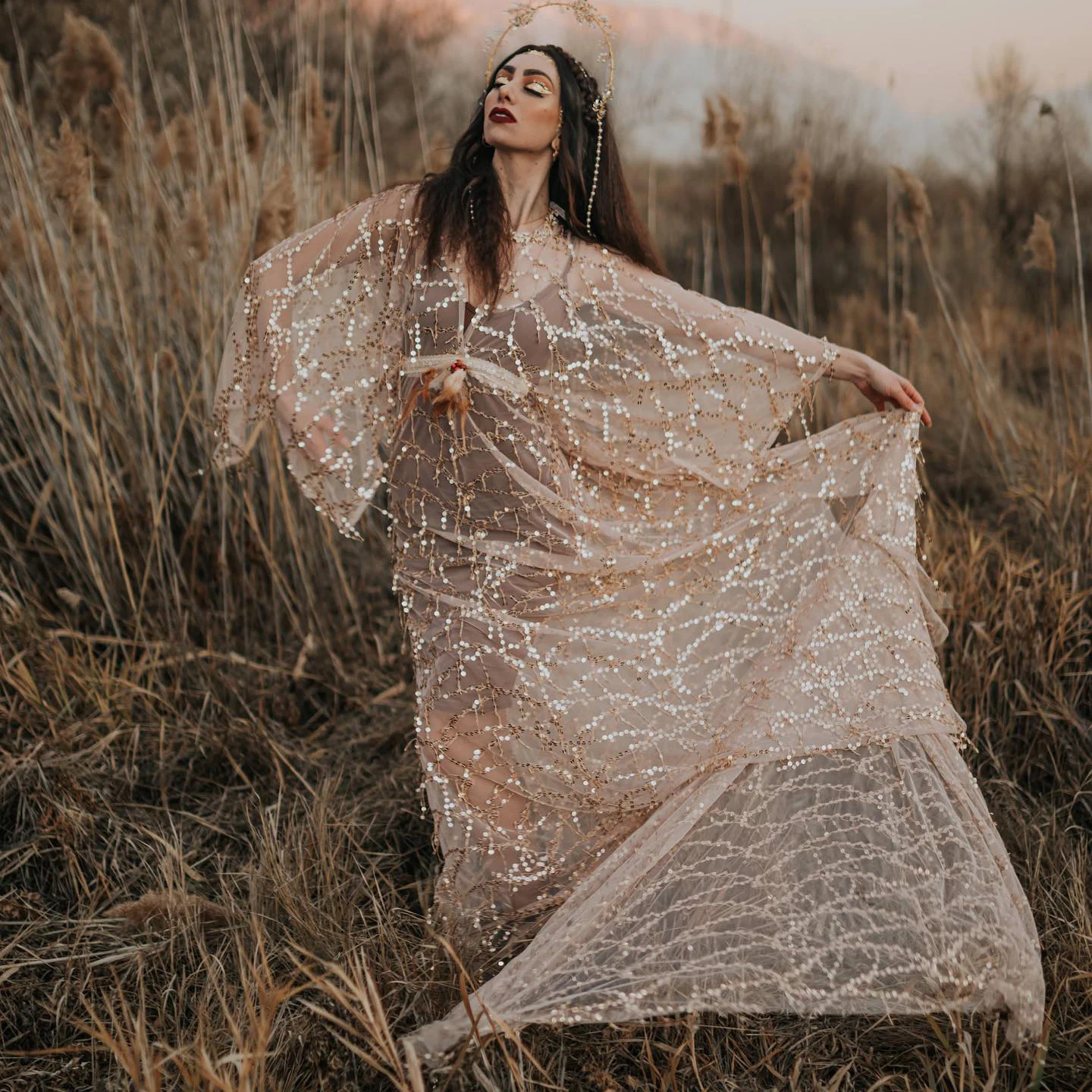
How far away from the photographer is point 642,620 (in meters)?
1.96

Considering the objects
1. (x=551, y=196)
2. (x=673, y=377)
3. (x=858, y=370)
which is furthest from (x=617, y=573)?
(x=551, y=196)

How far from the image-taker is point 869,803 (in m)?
1.75

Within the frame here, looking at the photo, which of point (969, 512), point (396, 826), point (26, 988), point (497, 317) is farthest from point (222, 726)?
point (969, 512)

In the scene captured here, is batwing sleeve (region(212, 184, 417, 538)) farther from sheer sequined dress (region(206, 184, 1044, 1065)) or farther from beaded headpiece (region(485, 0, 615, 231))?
beaded headpiece (region(485, 0, 615, 231))

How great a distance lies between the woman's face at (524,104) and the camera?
1.95 m

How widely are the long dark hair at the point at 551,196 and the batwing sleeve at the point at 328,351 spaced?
95 millimetres

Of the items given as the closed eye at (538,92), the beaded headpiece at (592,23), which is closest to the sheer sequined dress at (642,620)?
the beaded headpiece at (592,23)

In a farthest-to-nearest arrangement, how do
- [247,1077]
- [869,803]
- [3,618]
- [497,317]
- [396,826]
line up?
[3,618], [396,826], [497,317], [869,803], [247,1077]

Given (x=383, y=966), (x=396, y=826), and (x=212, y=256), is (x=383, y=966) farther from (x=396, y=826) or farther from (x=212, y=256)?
(x=212, y=256)

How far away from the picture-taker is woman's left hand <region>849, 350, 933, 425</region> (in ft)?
6.22

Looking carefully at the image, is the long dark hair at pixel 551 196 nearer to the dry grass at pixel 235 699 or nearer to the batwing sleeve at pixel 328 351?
the batwing sleeve at pixel 328 351

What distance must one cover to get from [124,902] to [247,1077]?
82cm

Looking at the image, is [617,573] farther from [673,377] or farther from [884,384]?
[884,384]

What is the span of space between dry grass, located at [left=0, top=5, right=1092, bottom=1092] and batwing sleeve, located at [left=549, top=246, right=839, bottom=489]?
0.88 metres
